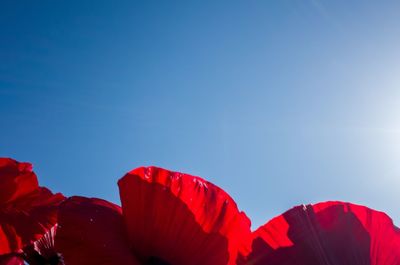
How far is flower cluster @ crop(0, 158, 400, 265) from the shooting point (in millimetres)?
530

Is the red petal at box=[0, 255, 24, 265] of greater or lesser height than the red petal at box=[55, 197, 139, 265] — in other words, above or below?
below

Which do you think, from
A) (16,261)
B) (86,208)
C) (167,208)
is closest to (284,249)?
(167,208)

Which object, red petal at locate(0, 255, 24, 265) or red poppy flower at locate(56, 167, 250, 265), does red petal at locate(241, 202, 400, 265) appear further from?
red petal at locate(0, 255, 24, 265)

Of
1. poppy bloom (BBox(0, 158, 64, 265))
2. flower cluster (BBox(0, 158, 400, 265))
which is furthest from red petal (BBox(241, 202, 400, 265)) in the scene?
poppy bloom (BBox(0, 158, 64, 265))

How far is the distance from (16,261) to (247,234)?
35cm

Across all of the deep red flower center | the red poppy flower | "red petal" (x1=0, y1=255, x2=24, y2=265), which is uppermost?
the red poppy flower

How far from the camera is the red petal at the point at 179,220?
1.78 ft

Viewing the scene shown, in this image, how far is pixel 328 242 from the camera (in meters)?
0.55

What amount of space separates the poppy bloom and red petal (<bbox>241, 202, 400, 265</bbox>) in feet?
1.04

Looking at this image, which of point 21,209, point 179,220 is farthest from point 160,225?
point 21,209

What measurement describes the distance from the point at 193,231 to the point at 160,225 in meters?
0.05

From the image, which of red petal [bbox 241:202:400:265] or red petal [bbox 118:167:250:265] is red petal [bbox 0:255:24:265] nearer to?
red petal [bbox 118:167:250:265]

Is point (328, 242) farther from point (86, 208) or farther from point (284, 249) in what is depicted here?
point (86, 208)

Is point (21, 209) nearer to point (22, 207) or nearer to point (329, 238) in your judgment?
point (22, 207)
